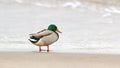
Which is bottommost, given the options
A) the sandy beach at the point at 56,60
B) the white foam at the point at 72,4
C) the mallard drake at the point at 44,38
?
the sandy beach at the point at 56,60

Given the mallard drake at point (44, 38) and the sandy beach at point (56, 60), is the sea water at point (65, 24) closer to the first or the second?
the mallard drake at point (44, 38)

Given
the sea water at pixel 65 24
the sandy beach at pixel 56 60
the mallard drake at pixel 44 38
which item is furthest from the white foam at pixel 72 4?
the sandy beach at pixel 56 60

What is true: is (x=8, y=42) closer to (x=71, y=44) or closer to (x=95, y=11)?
(x=71, y=44)

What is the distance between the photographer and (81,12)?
9203mm

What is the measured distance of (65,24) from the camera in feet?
26.6

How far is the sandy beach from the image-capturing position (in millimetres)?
5117

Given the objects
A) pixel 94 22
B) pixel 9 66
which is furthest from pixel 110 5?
pixel 9 66

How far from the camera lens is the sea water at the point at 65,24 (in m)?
6.29

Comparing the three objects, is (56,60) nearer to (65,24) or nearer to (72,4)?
(65,24)

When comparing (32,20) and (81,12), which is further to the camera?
(81,12)

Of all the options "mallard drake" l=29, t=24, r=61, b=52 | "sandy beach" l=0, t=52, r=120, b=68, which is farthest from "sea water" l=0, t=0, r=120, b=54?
"sandy beach" l=0, t=52, r=120, b=68

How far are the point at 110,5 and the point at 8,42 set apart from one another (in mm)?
4157

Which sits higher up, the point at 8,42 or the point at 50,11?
the point at 50,11

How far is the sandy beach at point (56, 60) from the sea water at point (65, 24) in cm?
32
